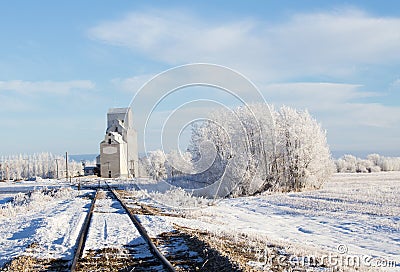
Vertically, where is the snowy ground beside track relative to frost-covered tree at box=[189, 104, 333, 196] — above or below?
below

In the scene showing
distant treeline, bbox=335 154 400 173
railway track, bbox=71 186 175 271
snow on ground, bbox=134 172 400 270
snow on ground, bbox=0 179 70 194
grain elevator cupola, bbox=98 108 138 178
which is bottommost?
snow on ground, bbox=134 172 400 270

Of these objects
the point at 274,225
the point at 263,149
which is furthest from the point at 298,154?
the point at 274,225

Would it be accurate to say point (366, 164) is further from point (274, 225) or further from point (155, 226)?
point (155, 226)

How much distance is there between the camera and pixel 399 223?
814 inches

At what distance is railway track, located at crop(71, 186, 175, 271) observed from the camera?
9.04 meters

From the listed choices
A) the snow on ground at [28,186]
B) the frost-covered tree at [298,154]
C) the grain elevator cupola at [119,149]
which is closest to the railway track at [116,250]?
the frost-covered tree at [298,154]

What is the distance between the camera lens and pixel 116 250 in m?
10.7

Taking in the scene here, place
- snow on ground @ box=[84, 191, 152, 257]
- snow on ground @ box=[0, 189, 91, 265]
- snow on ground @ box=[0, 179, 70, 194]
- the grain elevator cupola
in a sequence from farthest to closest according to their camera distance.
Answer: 1. the grain elevator cupola
2. snow on ground @ box=[0, 179, 70, 194]
3. snow on ground @ box=[84, 191, 152, 257]
4. snow on ground @ box=[0, 189, 91, 265]

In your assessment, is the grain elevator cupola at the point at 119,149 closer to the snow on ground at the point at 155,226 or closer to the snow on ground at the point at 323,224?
the snow on ground at the point at 323,224

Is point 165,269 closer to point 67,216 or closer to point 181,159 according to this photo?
point 67,216

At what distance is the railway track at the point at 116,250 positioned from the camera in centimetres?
904

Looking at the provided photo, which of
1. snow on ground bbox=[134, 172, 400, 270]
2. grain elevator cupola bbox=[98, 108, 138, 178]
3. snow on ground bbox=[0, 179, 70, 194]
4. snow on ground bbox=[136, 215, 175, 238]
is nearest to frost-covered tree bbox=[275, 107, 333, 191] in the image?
snow on ground bbox=[134, 172, 400, 270]

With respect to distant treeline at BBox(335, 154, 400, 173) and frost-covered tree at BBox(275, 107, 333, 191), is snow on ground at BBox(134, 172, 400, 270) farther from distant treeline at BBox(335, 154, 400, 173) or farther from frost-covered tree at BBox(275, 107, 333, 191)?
distant treeline at BBox(335, 154, 400, 173)

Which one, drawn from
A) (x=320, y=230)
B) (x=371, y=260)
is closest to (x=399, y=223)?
(x=320, y=230)
